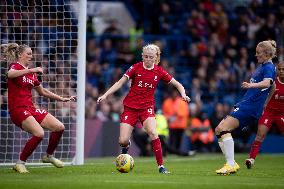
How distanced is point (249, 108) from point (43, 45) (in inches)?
207

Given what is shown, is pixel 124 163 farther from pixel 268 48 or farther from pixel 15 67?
pixel 268 48

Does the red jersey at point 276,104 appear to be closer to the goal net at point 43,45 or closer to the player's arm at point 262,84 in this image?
the player's arm at point 262,84

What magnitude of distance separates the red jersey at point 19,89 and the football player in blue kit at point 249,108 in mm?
3329

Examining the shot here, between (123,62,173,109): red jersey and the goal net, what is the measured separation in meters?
3.59

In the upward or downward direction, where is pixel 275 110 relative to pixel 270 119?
upward

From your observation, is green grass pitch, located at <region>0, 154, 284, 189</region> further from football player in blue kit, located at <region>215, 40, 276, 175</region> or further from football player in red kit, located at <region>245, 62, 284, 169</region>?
football player in red kit, located at <region>245, 62, 284, 169</region>

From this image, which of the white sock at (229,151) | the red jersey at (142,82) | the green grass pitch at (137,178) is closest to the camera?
the green grass pitch at (137,178)

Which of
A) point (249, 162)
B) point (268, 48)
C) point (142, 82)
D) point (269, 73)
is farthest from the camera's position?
point (249, 162)

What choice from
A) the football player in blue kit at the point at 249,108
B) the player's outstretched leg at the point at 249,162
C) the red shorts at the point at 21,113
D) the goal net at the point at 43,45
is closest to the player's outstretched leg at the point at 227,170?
the football player in blue kit at the point at 249,108

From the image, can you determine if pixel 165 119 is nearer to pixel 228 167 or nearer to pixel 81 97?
pixel 81 97

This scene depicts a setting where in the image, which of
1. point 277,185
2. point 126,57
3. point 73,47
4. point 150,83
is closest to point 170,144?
point 126,57

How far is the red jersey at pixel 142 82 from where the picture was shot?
1527 centimetres

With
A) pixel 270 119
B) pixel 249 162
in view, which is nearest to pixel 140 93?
pixel 249 162

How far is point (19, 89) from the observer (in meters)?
15.3
